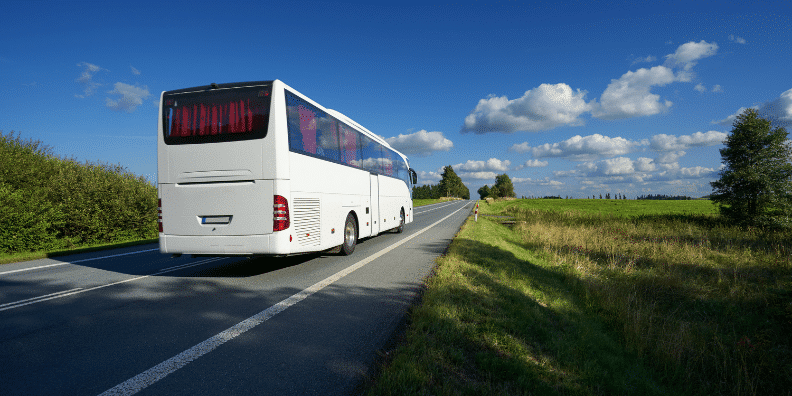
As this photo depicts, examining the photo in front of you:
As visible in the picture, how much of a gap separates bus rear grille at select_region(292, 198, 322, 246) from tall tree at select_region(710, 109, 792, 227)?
103ft

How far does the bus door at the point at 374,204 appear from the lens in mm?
11422

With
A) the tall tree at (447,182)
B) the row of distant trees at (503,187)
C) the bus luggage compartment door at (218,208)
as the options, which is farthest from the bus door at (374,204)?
the row of distant trees at (503,187)

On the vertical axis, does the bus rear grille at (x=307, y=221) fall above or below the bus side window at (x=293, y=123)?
below

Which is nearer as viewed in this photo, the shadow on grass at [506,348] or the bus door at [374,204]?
the shadow on grass at [506,348]

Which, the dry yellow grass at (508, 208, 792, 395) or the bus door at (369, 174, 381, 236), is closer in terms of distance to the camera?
the dry yellow grass at (508, 208, 792, 395)

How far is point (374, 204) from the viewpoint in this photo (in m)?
11.6

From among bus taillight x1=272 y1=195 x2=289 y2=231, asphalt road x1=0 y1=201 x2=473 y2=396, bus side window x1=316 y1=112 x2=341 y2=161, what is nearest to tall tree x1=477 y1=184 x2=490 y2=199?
bus side window x1=316 y1=112 x2=341 y2=161

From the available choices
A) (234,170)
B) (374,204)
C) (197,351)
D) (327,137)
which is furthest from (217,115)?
(374,204)

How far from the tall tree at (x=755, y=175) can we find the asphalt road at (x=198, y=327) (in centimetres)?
3021

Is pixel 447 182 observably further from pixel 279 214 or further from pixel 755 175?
pixel 279 214

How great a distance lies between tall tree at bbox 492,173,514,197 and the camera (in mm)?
126562

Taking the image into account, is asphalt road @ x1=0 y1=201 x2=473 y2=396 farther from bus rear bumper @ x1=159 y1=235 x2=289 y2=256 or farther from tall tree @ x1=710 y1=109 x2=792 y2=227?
tall tree @ x1=710 y1=109 x2=792 y2=227

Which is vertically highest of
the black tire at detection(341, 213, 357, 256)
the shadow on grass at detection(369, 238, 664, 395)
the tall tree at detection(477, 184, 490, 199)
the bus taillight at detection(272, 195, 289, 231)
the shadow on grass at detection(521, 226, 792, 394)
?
the tall tree at detection(477, 184, 490, 199)

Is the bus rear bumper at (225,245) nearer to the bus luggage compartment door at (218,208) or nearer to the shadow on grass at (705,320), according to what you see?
the bus luggage compartment door at (218,208)
